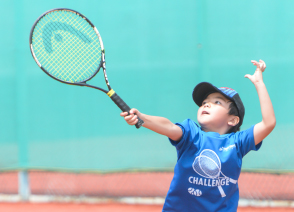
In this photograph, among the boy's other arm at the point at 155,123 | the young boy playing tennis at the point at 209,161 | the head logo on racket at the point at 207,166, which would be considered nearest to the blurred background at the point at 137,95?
the young boy playing tennis at the point at 209,161

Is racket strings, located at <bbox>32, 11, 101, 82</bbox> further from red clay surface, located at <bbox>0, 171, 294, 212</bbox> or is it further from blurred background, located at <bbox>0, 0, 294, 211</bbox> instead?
red clay surface, located at <bbox>0, 171, 294, 212</bbox>

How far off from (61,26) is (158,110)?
1424 mm

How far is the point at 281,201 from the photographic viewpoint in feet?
12.6

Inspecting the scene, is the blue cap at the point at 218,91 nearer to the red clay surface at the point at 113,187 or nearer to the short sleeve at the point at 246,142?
the short sleeve at the point at 246,142

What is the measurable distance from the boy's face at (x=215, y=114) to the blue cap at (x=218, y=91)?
0.04 m

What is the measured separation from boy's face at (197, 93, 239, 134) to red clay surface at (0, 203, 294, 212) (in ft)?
6.13

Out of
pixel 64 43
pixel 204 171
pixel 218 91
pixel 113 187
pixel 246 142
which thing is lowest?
pixel 113 187

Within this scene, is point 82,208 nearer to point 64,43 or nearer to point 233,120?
point 64,43

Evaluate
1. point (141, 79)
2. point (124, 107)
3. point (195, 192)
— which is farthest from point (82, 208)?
point (124, 107)

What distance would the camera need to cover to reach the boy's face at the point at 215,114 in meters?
2.19

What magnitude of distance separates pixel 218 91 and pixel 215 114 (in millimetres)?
146

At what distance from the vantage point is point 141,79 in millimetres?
4016

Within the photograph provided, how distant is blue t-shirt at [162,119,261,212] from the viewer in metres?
2.03

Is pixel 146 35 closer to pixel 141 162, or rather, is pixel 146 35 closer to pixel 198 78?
pixel 198 78
